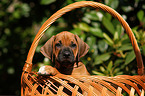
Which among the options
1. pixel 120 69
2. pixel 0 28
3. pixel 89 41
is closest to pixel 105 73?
pixel 120 69

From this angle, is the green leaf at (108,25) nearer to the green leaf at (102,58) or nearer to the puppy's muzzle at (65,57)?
the green leaf at (102,58)

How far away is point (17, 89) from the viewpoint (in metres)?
4.06

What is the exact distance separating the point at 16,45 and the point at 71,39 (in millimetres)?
2112

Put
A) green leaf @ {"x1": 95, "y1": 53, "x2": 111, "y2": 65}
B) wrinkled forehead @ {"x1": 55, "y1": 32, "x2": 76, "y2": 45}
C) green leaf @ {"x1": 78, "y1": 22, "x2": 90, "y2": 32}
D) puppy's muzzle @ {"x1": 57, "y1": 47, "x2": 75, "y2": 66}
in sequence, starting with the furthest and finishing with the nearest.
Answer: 1. green leaf @ {"x1": 78, "y1": 22, "x2": 90, "y2": 32}
2. green leaf @ {"x1": 95, "y1": 53, "x2": 111, "y2": 65}
3. wrinkled forehead @ {"x1": 55, "y1": 32, "x2": 76, "y2": 45}
4. puppy's muzzle @ {"x1": 57, "y1": 47, "x2": 75, "y2": 66}

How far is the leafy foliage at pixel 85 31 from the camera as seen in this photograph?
2662 mm

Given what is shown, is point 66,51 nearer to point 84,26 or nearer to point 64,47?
point 64,47

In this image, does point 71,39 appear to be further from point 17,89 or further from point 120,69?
point 17,89

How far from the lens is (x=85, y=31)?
9.58 feet

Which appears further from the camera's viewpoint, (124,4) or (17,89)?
(17,89)

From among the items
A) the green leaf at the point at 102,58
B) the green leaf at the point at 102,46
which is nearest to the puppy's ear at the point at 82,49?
the green leaf at the point at 102,58

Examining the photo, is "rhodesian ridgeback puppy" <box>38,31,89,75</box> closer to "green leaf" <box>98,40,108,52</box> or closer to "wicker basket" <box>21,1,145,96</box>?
"wicker basket" <box>21,1,145,96</box>

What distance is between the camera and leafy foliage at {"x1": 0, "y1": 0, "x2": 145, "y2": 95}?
2.66m

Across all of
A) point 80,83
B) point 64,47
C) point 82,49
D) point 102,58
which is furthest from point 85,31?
point 80,83

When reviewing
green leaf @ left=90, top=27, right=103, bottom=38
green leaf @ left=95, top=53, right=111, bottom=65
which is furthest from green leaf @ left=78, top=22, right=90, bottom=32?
green leaf @ left=95, top=53, right=111, bottom=65
